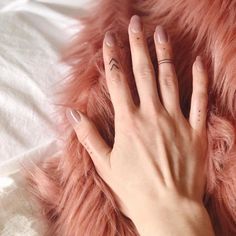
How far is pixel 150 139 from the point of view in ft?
2.71

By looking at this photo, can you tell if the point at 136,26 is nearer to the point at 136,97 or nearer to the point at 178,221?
the point at 136,97

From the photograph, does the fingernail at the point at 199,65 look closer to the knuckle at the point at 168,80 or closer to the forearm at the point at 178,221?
the knuckle at the point at 168,80

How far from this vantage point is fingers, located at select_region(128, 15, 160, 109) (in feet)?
2.71

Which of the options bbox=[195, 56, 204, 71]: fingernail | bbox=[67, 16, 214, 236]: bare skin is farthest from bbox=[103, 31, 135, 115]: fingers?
bbox=[195, 56, 204, 71]: fingernail

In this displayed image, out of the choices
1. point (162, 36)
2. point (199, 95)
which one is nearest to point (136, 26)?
point (162, 36)

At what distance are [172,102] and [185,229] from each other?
0.62 ft

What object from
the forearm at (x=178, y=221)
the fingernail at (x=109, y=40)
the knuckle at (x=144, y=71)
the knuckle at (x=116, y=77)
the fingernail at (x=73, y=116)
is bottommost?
the forearm at (x=178, y=221)

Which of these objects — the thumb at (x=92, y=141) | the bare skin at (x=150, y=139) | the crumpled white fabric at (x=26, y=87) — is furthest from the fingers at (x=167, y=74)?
the crumpled white fabric at (x=26, y=87)

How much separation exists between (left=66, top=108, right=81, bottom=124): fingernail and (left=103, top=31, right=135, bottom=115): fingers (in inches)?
2.4

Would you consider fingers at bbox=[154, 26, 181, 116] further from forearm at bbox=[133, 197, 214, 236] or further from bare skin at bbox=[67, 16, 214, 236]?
forearm at bbox=[133, 197, 214, 236]

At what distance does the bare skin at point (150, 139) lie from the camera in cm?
79

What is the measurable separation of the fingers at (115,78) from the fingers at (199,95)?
0.10 m

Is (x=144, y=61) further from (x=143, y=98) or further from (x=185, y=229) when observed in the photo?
(x=185, y=229)

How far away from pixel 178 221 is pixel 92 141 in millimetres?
177
